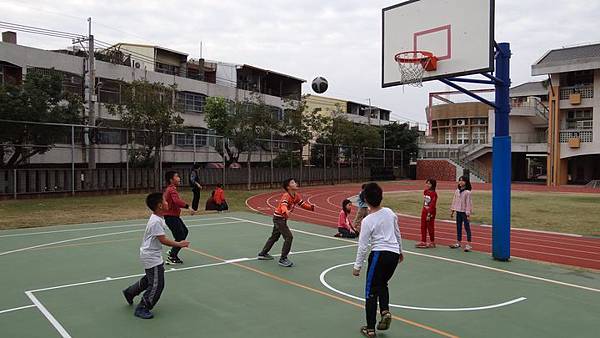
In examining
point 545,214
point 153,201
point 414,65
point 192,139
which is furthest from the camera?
point 192,139

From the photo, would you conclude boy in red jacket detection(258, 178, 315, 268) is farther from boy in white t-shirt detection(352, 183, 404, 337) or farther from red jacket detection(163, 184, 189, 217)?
boy in white t-shirt detection(352, 183, 404, 337)

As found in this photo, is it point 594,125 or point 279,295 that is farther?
point 594,125

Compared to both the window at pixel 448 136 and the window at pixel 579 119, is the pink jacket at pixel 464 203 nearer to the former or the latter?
the window at pixel 579 119

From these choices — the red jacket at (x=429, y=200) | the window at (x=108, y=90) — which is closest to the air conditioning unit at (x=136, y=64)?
the window at (x=108, y=90)

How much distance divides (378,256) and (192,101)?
116 ft

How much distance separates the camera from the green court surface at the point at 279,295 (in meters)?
5.87

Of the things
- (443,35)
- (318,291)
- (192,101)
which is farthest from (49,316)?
(192,101)

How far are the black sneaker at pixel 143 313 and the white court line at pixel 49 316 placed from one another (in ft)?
2.80

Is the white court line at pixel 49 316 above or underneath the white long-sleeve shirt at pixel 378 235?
underneath

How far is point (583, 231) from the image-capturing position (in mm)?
15438

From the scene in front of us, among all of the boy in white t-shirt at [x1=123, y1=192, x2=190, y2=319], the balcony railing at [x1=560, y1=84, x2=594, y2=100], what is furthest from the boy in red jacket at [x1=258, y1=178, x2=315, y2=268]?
the balcony railing at [x1=560, y1=84, x2=594, y2=100]

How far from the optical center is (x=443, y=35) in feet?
36.6

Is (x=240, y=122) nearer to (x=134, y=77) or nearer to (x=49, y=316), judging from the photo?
(x=134, y=77)

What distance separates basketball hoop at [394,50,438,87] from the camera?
37.2ft
